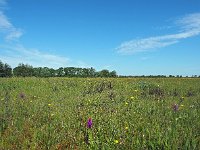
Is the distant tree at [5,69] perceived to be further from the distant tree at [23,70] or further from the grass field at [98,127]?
the grass field at [98,127]

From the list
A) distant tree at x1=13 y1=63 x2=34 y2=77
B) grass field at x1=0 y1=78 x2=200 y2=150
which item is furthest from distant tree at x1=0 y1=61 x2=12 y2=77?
grass field at x1=0 y1=78 x2=200 y2=150

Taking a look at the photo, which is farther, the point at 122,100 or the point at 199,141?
the point at 122,100

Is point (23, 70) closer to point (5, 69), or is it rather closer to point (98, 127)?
point (5, 69)

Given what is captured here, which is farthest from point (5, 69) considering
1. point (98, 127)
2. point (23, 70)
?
point (98, 127)

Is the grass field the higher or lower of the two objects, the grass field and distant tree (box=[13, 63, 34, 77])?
the lower

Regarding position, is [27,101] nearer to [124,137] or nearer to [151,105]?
[151,105]

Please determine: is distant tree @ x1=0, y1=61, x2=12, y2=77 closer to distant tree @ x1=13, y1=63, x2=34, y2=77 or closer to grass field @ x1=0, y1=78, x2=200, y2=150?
distant tree @ x1=13, y1=63, x2=34, y2=77

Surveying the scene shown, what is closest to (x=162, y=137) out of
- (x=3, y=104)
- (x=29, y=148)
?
(x=29, y=148)

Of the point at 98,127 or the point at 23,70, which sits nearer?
the point at 98,127

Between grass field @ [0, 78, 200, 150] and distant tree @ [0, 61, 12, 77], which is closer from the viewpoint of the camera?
grass field @ [0, 78, 200, 150]

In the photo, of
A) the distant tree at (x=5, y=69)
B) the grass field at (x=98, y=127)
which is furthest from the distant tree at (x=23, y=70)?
the grass field at (x=98, y=127)

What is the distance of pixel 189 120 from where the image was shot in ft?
22.9

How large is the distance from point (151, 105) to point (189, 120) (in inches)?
93.3

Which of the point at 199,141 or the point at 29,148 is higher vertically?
the point at 199,141
